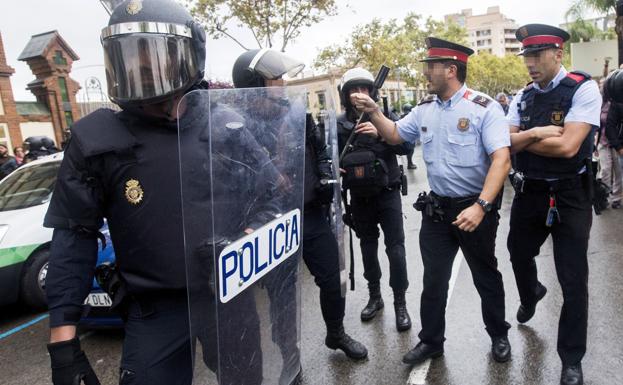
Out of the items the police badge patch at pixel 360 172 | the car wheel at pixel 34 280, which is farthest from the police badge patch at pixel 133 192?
the car wheel at pixel 34 280

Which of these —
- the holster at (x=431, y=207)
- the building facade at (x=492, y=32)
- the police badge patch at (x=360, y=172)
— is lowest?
the holster at (x=431, y=207)

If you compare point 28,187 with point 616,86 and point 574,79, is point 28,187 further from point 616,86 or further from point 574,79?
point 616,86

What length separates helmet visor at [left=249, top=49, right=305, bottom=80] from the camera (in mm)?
2408

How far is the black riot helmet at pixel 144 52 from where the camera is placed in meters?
1.44

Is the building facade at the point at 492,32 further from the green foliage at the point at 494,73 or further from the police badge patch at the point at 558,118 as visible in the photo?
the police badge patch at the point at 558,118

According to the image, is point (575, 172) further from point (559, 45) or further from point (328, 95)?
point (328, 95)

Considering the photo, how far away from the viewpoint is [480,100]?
2504 mm

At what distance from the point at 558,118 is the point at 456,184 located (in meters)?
0.63

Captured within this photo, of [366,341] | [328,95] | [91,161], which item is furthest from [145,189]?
[366,341]

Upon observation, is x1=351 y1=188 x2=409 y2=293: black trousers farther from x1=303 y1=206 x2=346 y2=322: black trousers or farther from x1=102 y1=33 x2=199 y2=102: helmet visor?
x1=102 y1=33 x2=199 y2=102: helmet visor

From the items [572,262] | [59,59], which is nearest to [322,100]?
[572,262]

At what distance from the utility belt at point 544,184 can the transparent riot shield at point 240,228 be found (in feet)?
4.83

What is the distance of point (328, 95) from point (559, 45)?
127cm

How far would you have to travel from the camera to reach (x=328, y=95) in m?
2.61
